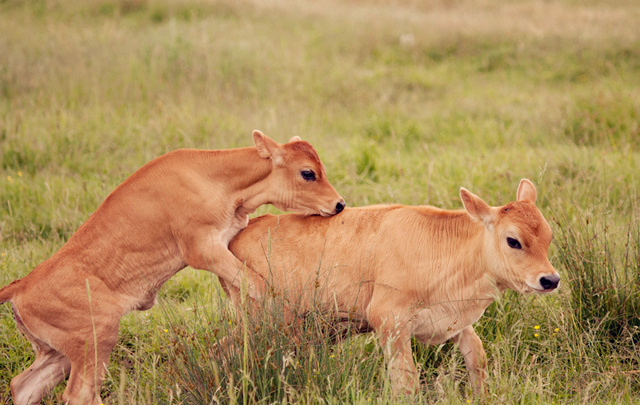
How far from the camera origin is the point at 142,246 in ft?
15.6

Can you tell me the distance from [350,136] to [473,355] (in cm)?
601

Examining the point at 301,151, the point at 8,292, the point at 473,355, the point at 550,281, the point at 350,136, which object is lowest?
the point at 350,136

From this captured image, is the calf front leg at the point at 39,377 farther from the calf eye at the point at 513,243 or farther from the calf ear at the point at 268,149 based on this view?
the calf eye at the point at 513,243

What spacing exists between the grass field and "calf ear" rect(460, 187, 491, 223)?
89 centimetres

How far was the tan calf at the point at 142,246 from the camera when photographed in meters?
4.43

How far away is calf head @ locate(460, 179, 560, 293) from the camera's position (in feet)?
13.4

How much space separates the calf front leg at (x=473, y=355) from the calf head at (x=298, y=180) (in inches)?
49.2

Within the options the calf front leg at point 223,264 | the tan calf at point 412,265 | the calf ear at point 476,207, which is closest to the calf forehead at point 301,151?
the tan calf at point 412,265

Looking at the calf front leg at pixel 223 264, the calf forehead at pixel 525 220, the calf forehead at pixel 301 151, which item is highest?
the calf forehead at pixel 301 151

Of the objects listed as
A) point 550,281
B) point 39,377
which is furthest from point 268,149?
point 39,377

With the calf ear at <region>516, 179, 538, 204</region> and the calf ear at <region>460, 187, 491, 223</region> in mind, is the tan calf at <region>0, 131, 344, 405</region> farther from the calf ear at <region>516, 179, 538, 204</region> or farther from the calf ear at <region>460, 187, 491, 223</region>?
the calf ear at <region>516, 179, 538, 204</region>

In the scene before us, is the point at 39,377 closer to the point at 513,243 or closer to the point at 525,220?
the point at 513,243

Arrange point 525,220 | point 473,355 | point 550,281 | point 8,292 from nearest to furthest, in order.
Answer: point 550,281
point 525,220
point 8,292
point 473,355

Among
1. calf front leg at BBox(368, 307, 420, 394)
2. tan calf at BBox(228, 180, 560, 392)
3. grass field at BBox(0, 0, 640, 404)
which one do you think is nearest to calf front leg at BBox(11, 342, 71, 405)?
grass field at BBox(0, 0, 640, 404)
